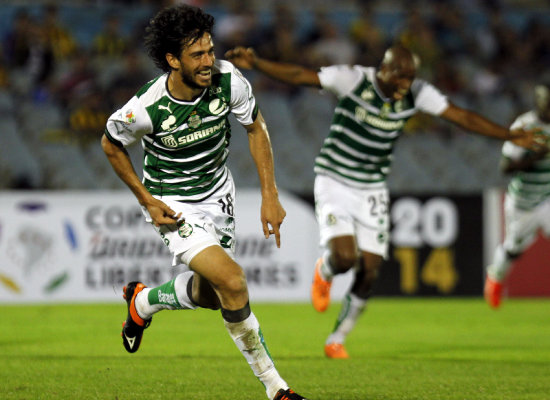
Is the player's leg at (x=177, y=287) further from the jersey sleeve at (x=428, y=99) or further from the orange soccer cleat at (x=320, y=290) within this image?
the jersey sleeve at (x=428, y=99)

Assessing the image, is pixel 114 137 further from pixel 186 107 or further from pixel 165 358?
pixel 165 358

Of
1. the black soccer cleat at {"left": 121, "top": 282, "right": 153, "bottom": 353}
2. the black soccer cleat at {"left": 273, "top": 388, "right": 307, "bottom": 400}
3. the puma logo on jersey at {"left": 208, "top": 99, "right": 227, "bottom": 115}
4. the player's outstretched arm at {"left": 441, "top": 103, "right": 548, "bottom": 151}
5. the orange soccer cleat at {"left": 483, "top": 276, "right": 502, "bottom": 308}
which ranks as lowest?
the orange soccer cleat at {"left": 483, "top": 276, "right": 502, "bottom": 308}

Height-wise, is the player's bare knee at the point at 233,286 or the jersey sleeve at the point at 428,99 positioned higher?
the jersey sleeve at the point at 428,99

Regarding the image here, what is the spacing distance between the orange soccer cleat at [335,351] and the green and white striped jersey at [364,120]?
1314 millimetres

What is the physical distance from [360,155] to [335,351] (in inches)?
62.4

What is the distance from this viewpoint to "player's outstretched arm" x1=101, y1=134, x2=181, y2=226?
201 inches

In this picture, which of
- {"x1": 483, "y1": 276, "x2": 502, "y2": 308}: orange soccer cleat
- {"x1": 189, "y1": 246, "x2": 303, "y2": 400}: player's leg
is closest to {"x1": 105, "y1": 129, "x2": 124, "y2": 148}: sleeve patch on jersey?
{"x1": 189, "y1": 246, "x2": 303, "y2": 400}: player's leg

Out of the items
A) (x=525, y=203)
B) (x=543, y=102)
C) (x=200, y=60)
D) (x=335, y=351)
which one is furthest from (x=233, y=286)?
(x=525, y=203)

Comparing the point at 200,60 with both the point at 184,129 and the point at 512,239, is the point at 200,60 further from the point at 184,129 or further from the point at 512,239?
the point at 512,239

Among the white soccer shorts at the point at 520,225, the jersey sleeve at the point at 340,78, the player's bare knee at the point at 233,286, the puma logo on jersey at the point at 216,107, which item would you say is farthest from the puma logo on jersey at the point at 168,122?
the white soccer shorts at the point at 520,225

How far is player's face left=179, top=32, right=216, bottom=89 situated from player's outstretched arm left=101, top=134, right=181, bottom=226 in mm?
597

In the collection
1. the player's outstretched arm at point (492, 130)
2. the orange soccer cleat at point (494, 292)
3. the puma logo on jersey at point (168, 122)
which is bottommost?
the orange soccer cleat at point (494, 292)

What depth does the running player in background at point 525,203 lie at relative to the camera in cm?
1039

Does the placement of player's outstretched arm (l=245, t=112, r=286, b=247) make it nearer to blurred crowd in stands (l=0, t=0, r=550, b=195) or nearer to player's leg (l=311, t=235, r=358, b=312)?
player's leg (l=311, t=235, r=358, b=312)
